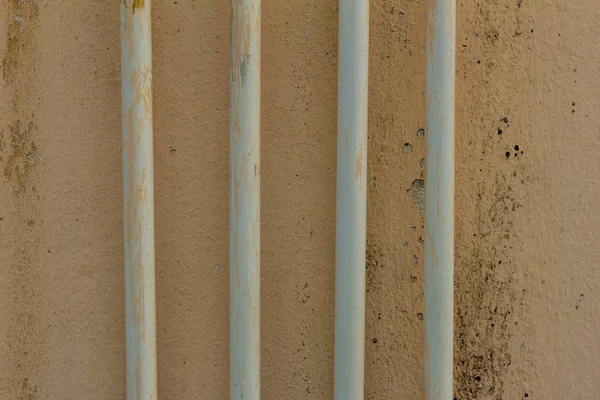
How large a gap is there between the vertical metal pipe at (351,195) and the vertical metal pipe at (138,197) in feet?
0.78

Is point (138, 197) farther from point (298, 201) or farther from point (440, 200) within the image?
point (440, 200)

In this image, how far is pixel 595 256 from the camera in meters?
0.70

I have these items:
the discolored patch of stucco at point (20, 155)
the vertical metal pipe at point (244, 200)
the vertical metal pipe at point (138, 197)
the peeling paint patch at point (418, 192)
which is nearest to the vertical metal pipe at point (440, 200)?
the peeling paint patch at point (418, 192)

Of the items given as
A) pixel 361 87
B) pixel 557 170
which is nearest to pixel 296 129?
pixel 361 87

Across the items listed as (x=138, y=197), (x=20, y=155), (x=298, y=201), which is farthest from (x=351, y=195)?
(x=20, y=155)

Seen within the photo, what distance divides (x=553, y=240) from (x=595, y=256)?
6cm

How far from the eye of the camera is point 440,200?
63cm

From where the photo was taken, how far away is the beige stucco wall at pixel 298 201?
27.1 inches

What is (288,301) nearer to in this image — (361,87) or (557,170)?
(361,87)

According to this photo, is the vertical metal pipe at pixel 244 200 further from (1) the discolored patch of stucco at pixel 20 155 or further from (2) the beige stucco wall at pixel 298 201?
(1) the discolored patch of stucco at pixel 20 155

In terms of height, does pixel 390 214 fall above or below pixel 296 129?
below

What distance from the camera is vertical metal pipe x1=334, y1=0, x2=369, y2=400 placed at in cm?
63

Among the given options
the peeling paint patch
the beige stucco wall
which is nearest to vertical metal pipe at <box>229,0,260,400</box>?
the beige stucco wall

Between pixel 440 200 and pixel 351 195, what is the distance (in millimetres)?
109
